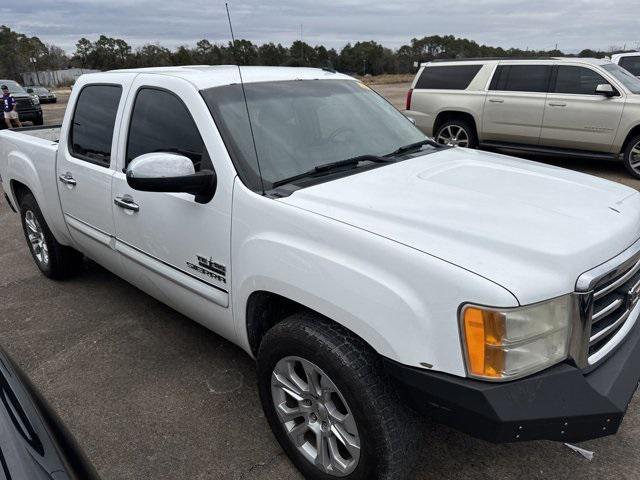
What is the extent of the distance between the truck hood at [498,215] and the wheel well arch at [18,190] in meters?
3.55

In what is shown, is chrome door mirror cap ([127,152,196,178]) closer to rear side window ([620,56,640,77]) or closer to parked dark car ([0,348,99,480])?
parked dark car ([0,348,99,480])

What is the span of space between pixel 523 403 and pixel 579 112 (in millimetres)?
7976

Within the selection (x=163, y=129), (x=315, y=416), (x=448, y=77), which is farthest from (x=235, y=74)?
(x=448, y=77)

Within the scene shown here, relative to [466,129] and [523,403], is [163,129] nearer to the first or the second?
[523,403]

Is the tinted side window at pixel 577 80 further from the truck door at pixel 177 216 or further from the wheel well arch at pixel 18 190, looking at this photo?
the wheel well arch at pixel 18 190

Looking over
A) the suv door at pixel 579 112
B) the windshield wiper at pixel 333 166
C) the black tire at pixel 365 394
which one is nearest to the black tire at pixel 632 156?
the suv door at pixel 579 112

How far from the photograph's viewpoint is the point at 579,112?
8414mm

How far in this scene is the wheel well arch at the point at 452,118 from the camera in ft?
31.7

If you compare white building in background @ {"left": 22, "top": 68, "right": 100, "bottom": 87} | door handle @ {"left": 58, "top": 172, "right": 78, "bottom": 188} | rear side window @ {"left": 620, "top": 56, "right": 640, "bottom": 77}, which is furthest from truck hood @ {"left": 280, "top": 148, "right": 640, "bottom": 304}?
white building in background @ {"left": 22, "top": 68, "right": 100, "bottom": 87}

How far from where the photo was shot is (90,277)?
481cm

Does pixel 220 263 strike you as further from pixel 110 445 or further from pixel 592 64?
pixel 592 64

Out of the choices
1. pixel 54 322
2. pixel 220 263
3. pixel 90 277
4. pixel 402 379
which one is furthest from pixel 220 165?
pixel 90 277

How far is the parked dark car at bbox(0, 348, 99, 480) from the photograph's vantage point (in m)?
1.34

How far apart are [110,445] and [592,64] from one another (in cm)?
880
